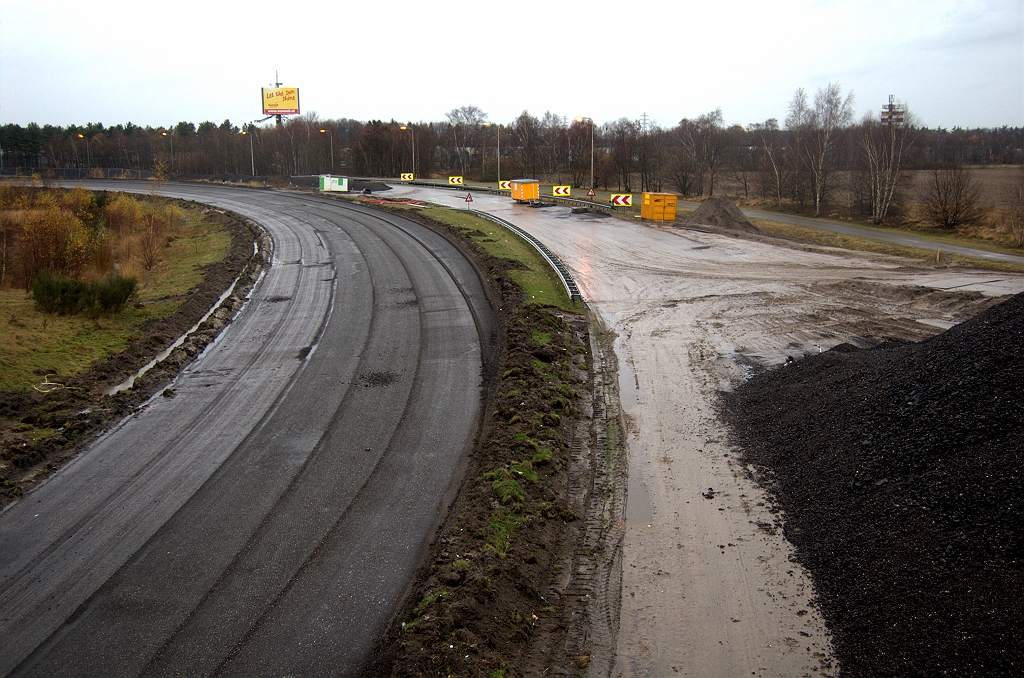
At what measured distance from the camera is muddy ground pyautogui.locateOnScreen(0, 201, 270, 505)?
11.9m

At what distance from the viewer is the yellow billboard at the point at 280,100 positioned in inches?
4043

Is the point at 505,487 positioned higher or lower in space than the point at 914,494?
lower

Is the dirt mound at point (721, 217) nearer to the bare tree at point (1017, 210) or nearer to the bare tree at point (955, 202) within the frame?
the bare tree at point (955, 202)

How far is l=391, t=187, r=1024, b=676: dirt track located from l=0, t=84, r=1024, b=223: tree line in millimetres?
22829

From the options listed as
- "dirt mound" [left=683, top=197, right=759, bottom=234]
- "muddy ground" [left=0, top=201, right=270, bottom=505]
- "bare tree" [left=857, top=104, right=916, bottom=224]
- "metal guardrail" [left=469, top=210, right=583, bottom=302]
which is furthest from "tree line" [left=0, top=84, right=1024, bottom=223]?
"muddy ground" [left=0, top=201, right=270, bottom=505]

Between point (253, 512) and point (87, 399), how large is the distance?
279 inches

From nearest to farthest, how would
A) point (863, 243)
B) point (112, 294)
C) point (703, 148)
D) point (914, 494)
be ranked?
point (914, 494) → point (112, 294) → point (863, 243) → point (703, 148)

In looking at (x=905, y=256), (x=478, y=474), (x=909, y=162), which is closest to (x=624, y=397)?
(x=478, y=474)

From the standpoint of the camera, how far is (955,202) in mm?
39844

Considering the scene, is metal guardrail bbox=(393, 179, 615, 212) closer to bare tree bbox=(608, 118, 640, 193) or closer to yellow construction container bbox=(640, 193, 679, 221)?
yellow construction container bbox=(640, 193, 679, 221)

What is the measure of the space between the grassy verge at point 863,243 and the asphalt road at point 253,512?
73.2 ft

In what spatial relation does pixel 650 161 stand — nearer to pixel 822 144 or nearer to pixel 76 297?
pixel 822 144

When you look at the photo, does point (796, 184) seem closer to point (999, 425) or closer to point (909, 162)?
point (909, 162)

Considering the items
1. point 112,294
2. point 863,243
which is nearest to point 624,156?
point 863,243
